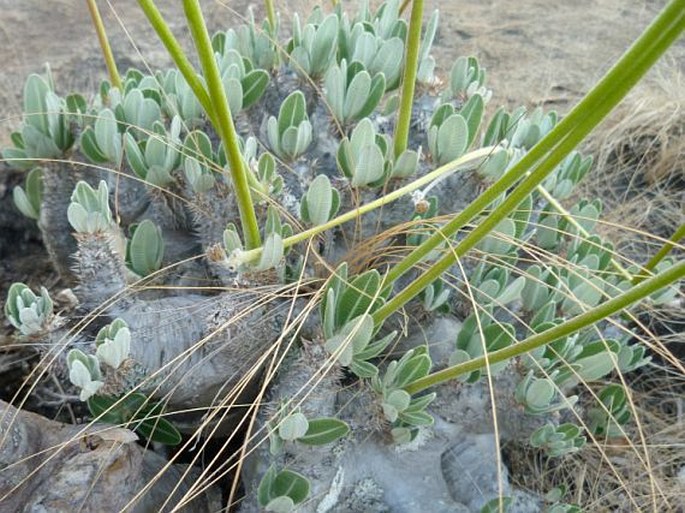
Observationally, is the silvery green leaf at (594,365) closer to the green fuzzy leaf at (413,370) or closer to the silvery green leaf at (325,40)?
the green fuzzy leaf at (413,370)

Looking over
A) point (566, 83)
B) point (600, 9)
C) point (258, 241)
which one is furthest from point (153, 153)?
point (600, 9)

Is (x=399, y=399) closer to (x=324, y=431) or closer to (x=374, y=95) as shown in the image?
(x=324, y=431)

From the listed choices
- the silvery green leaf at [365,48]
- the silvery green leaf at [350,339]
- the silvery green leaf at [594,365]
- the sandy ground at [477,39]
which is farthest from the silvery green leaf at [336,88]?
the sandy ground at [477,39]

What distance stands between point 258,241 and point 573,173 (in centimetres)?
76

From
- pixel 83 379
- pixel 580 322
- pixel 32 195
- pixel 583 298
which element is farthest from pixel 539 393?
pixel 32 195

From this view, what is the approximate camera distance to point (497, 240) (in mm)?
1266

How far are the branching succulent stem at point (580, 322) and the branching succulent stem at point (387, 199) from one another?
10.1 inches

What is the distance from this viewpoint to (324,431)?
1.04 meters

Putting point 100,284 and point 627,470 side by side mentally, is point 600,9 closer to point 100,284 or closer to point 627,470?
point 627,470

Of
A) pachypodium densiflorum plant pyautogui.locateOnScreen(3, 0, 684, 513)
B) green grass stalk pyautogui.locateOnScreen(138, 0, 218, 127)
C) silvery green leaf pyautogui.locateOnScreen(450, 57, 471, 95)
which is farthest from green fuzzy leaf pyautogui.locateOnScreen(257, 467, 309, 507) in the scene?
silvery green leaf pyautogui.locateOnScreen(450, 57, 471, 95)

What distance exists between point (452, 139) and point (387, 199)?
0.17 metres

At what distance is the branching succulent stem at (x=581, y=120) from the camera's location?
635 mm

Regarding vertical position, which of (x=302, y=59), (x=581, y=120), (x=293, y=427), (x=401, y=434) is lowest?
(x=401, y=434)

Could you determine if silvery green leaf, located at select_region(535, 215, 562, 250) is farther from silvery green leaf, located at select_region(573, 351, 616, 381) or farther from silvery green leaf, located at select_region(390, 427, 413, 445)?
silvery green leaf, located at select_region(390, 427, 413, 445)
